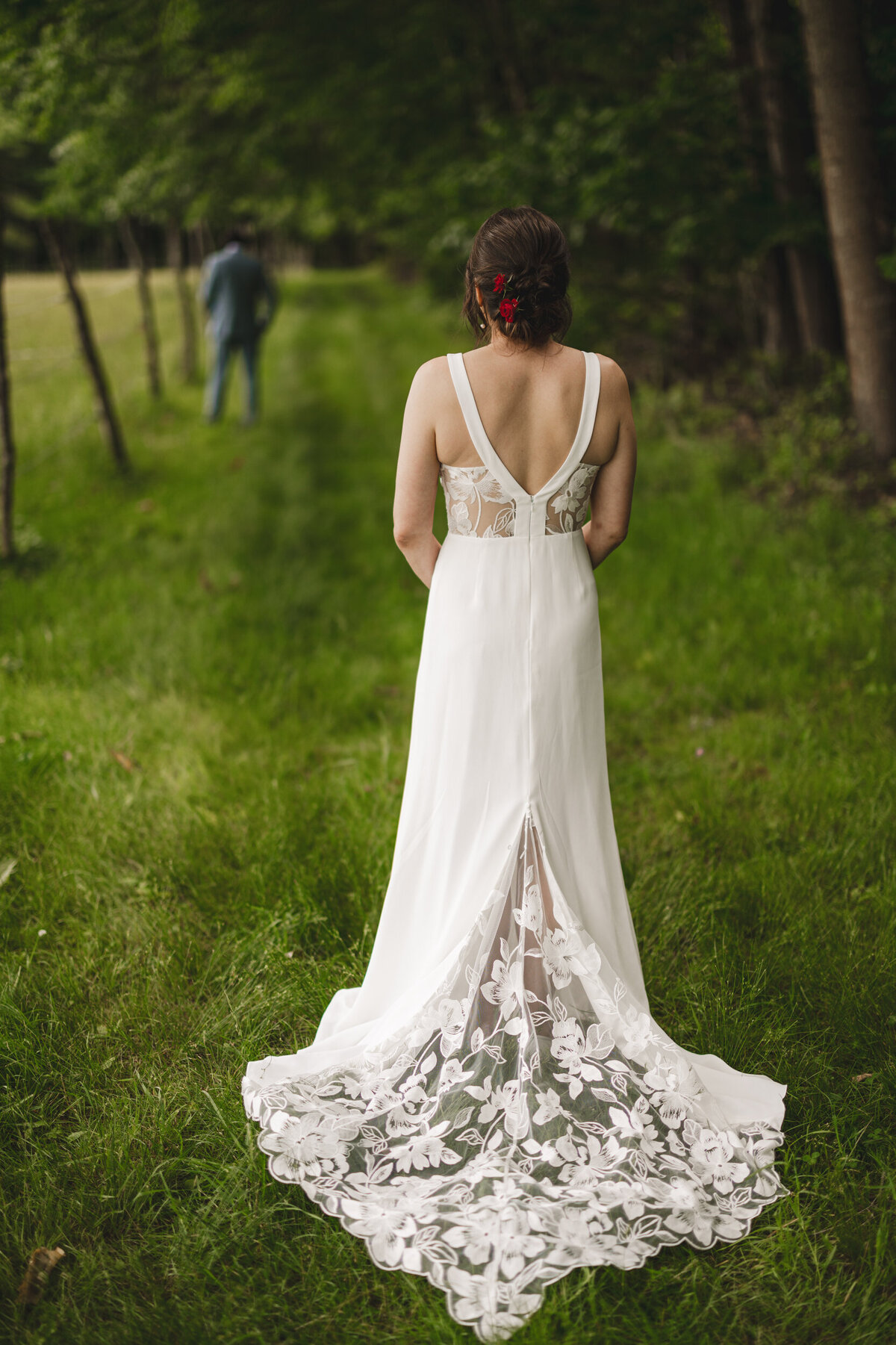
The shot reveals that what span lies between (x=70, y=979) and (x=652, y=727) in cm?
314

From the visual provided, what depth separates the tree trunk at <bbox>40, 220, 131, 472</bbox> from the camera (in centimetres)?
783

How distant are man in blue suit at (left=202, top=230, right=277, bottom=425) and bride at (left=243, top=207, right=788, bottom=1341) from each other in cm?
875

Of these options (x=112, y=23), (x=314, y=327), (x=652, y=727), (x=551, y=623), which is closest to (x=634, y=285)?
(x=112, y=23)

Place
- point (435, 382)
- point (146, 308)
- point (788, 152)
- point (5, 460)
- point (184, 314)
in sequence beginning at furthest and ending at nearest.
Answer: point (184, 314)
point (146, 308)
point (788, 152)
point (5, 460)
point (435, 382)

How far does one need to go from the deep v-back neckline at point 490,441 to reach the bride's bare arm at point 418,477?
0.27 ft

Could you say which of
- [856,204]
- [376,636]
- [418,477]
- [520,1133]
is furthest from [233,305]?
[520,1133]

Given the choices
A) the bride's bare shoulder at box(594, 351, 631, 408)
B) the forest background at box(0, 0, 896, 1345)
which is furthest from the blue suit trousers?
the bride's bare shoulder at box(594, 351, 631, 408)

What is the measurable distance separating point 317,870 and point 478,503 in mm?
1748

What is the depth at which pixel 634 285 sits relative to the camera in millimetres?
9875

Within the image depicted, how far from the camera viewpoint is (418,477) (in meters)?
2.51

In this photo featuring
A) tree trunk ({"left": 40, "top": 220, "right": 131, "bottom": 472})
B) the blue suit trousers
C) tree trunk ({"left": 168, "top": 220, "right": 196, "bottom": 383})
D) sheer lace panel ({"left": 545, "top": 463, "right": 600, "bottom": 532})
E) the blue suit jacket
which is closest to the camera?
sheer lace panel ({"left": 545, "top": 463, "right": 600, "bottom": 532})

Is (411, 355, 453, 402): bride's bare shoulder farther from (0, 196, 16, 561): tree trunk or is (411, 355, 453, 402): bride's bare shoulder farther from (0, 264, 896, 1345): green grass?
(0, 196, 16, 561): tree trunk

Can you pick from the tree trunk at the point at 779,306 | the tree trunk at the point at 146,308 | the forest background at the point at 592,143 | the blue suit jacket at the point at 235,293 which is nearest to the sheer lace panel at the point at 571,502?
the forest background at the point at 592,143

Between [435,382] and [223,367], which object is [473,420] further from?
[223,367]
